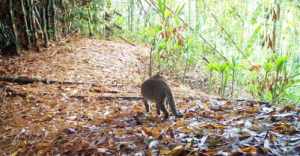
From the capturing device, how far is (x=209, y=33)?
892 cm

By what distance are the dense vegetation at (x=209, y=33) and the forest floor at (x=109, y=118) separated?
2.40ft

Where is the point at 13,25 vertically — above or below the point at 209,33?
above

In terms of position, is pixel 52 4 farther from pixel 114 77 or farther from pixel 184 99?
pixel 184 99

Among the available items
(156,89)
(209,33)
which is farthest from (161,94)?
(209,33)

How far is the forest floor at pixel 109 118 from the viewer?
3.18 metres

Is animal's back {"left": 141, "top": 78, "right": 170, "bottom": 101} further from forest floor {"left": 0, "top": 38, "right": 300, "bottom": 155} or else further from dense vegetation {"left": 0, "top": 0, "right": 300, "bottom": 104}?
dense vegetation {"left": 0, "top": 0, "right": 300, "bottom": 104}

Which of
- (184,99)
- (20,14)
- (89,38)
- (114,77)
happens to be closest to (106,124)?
(184,99)

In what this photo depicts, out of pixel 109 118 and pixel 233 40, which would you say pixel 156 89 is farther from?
pixel 233 40

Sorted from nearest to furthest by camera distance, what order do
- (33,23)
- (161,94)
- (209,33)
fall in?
(161,94), (33,23), (209,33)

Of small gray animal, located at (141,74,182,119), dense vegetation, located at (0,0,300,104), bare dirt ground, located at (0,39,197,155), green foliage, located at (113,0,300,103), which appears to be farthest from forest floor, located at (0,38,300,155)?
green foliage, located at (113,0,300,103)

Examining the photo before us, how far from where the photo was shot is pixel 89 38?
9508mm

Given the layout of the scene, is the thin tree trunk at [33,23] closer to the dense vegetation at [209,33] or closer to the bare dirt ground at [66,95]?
the dense vegetation at [209,33]

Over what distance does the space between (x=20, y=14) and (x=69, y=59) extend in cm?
138

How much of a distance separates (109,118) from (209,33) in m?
4.87
